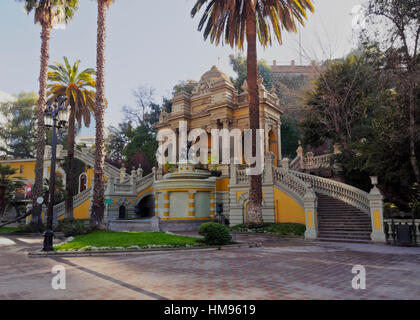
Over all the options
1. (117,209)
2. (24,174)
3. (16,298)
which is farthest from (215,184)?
(24,174)

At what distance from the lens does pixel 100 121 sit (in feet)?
66.1

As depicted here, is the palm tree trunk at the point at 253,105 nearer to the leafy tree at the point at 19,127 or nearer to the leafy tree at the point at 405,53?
the leafy tree at the point at 405,53

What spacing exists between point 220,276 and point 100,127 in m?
16.0

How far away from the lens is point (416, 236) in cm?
1276

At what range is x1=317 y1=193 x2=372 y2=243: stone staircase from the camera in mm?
14578

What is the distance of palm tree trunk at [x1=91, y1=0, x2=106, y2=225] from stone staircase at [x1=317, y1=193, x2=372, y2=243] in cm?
1370

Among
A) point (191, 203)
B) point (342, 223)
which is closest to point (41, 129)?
point (191, 203)

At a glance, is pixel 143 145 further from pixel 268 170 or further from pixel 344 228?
pixel 344 228

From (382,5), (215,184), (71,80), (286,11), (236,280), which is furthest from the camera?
(71,80)

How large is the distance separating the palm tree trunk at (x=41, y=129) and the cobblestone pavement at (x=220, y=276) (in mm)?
14184

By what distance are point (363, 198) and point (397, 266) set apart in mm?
8769

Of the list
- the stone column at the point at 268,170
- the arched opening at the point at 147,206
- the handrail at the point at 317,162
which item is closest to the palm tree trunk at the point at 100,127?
the stone column at the point at 268,170
